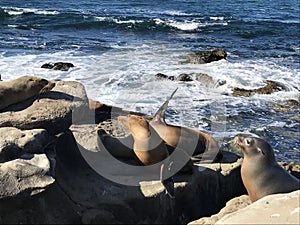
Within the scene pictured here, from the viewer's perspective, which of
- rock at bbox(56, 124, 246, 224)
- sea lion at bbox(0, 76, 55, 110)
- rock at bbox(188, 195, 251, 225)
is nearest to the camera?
rock at bbox(188, 195, 251, 225)

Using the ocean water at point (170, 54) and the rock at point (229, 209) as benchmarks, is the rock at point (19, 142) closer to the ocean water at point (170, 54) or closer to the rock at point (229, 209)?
the rock at point (229, 209)

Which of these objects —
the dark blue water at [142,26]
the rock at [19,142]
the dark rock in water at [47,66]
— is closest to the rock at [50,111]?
the rock at [19,142]

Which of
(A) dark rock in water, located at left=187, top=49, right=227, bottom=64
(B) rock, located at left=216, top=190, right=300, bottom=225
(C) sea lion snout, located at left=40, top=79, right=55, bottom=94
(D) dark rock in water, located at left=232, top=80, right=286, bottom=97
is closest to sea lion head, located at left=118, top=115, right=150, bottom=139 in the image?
(C) sea lion snout, located at left=40, top=79, right=55, bottom=94

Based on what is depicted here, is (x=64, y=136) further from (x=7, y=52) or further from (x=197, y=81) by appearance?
(x=7, y=52)

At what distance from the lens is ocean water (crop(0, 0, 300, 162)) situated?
11172mm

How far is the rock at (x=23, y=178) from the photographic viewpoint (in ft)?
15.5

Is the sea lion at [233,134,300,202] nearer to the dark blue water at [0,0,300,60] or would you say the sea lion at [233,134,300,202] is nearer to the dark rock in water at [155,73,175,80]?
the dark rock in water at [155,73,175,80]

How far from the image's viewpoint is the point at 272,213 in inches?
144

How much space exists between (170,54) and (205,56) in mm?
1401

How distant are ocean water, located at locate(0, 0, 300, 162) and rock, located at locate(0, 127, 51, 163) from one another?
4.40 metres

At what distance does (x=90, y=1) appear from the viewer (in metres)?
34.5

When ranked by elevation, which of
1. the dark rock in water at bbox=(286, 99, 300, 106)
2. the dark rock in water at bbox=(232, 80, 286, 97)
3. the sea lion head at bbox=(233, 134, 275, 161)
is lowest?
the dark rock in water at bbox=(232, 80, 286, 97)

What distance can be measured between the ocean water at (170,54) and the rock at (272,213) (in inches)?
201

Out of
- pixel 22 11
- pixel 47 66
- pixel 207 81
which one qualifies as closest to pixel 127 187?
pixel 207 81
